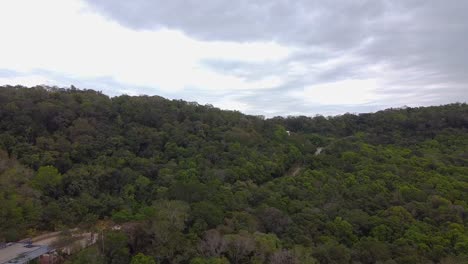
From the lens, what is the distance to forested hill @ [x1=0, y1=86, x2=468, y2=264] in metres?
17.4

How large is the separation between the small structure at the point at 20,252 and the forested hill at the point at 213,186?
1063 mm

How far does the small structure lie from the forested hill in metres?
1.06

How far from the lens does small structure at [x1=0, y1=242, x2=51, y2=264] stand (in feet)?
49.3

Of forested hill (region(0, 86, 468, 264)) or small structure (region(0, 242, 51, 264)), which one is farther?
Answer: forested hill (region(0, 86, 468, 264))

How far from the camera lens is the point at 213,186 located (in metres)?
24.4

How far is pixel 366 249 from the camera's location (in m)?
18.4

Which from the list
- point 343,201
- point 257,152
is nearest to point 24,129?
point 257,152

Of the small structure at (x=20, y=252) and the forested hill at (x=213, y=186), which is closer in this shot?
the small structure at (x=20, y=252)

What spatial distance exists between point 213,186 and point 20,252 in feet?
39.8

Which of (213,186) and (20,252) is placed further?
(213,186)

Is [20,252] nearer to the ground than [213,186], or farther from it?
nearer to the ground

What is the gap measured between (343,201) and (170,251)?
1410cm

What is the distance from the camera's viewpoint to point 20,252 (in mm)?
16172

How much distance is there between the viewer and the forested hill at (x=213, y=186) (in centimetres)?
1738
